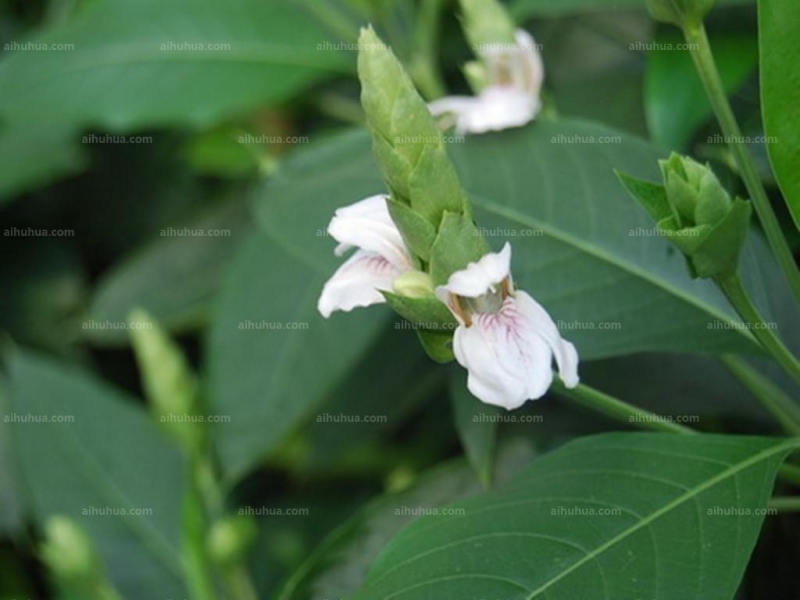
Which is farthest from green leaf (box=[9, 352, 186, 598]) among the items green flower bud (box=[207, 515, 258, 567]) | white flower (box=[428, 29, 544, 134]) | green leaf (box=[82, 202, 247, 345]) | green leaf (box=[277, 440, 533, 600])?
white flower (box=[428, 29, 544, 134])

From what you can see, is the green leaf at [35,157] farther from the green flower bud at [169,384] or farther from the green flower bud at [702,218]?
the green flower bud at [702,218]

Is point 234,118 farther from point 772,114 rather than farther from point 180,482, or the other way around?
point 772,114

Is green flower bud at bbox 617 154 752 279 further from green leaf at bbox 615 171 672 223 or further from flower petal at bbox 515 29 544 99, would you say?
flower petal at bbox 515 29 544 99

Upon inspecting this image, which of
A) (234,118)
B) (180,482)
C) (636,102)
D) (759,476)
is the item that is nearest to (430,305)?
(759,476)

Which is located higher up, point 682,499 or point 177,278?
point 682,499

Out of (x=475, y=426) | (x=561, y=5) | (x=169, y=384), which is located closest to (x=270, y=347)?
(x=169, y=384)

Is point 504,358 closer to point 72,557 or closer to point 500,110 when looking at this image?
point 500,110
